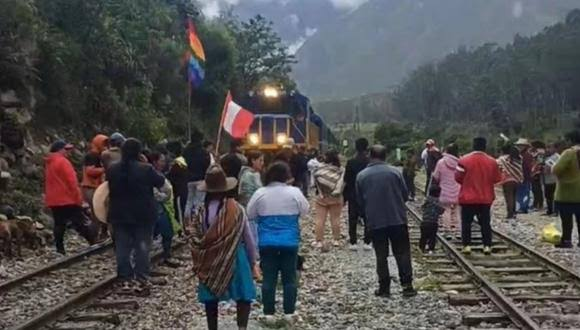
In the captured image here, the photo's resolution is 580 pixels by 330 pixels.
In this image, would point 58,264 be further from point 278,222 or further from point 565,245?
point 565,245

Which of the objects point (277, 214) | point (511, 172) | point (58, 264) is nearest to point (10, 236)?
point (58, 264)

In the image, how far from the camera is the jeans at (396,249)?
9617 mm

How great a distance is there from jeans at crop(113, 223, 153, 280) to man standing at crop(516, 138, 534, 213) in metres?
11.3

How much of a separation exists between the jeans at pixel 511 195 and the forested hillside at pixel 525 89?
37.6 meters

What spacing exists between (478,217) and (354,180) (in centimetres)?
208

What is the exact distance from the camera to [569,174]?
12453 mm

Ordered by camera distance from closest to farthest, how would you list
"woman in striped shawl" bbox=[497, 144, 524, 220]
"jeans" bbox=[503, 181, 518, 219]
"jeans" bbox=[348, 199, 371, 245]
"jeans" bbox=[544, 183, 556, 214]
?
"jeans" bbox=[348, 199, 371, 245] < "woman in striped shawl" bbox=[497, 144, 524, 220] < "jeans" bbox=[503, 181, 518, 219] < "jeans" bbox=[544, 183, 556, 214]

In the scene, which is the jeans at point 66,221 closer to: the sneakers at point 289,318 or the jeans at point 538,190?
the sneakers at point 289,318

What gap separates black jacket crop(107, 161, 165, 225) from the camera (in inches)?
367

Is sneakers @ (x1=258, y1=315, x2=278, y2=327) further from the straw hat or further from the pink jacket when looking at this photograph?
the pink jacket

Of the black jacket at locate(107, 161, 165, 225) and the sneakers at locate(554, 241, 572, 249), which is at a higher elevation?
the black jacket at locate(107, 161, 165, 225)

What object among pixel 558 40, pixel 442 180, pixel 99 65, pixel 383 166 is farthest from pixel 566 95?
pixel 383 166

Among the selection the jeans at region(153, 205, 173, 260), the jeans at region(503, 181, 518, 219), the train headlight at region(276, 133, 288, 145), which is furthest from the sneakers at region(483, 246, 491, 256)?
the train headlight at region(276, 133, 288, 145)

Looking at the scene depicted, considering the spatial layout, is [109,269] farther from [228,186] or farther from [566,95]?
[566,95]
